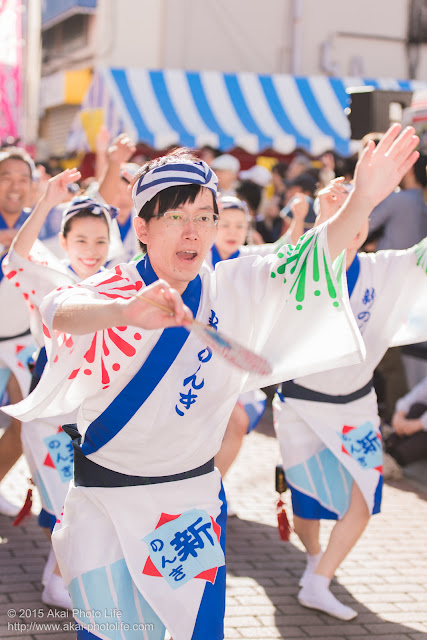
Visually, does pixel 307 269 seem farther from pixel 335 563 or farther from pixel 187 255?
pixel 335 563

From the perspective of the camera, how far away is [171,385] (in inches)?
98.8

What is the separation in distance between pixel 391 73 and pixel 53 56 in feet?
27.2


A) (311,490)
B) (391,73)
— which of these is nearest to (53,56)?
(391,73)

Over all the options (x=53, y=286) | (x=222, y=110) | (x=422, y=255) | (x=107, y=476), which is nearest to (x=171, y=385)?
(x=107, y=476)

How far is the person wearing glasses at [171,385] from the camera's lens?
2.49m

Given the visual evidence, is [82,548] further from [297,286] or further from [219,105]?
[219,105]

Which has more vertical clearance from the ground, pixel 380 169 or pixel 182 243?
pixel 380 169

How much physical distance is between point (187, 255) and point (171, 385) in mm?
347

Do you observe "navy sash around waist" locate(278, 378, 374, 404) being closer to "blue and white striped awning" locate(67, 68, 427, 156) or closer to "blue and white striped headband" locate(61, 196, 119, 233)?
"blue and white striped headband" locate(61, 196, 119, 233)

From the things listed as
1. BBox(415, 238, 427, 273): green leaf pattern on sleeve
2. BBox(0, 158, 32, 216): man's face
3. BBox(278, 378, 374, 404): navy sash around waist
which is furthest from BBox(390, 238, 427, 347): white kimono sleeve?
BBox(0, 158, 32, 216): man's face

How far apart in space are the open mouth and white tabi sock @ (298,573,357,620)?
2.15 meters

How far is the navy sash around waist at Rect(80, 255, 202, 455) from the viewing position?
249cm

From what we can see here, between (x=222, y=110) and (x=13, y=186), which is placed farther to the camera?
(x=222, y=110)

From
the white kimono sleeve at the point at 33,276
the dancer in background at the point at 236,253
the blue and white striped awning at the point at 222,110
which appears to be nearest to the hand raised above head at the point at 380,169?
the white kimono sleeve at the point at 33,276
